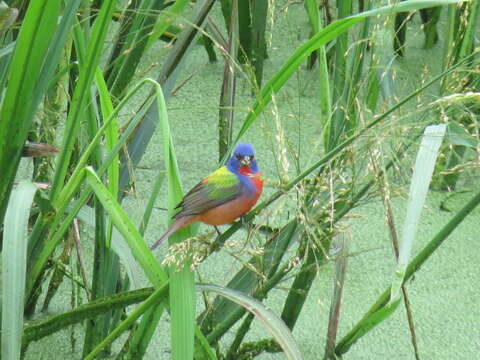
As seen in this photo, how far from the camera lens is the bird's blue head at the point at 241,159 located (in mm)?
1561

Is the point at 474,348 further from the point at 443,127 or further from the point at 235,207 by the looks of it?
the point at 443,127

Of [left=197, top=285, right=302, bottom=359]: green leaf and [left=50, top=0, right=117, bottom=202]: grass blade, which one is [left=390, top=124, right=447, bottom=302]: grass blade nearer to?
[left=197, top=285, right=302, bottom=359]: green leaf

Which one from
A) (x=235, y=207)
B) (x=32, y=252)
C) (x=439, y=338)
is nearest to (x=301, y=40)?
(x=439, y=338)

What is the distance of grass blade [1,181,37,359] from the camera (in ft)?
3.74

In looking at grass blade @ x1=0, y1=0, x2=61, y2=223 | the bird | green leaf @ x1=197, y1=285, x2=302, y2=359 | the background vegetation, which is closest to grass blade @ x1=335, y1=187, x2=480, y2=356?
the background vegetation

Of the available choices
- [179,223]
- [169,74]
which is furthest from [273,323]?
[169,74]

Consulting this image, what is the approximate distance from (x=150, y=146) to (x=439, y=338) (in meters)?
1.00

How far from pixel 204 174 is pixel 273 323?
1.16 m

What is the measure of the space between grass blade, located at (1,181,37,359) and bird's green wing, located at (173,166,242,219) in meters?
0.27

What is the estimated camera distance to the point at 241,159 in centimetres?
158

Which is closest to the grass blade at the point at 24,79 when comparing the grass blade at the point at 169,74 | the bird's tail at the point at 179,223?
the bird's tail at the point at 179,223

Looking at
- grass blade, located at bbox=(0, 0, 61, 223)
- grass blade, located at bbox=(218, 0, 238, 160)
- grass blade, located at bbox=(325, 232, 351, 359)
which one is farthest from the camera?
grass blade, located at bbox=(218, 0, 238, 160)

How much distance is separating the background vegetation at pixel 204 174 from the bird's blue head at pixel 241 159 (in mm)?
66

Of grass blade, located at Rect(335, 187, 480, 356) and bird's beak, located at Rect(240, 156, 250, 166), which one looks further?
bird's beak, located at Rect(240, 156, 250, 166)
